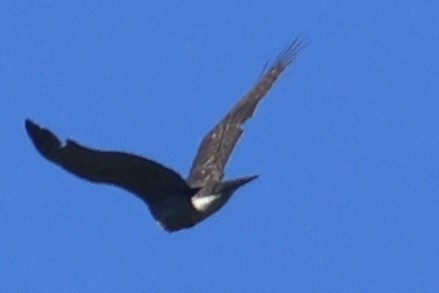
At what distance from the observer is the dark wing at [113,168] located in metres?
16.3

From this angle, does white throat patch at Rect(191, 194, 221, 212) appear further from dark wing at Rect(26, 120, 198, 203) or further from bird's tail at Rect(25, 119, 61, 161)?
bird's tail at Rect(25, 119, 61, 161)

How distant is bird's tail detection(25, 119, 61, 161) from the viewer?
52.9ft

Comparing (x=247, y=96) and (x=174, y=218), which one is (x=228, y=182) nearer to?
(x=174, y=218)

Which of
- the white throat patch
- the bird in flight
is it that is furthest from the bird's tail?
the white throat patch

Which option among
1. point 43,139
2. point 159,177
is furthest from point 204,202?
point 43,139

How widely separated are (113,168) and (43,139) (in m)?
0.85

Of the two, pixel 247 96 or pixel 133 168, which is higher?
pixel 247 96

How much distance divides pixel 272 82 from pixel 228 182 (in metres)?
3.24

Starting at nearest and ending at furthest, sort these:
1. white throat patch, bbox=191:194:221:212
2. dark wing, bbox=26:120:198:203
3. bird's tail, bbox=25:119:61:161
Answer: bird's tail, bbox=25:119:61:161 → dark wing, bbox=26:120:198:203 → white throat patch, bbox=191:194:221:212

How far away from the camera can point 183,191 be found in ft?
57.1

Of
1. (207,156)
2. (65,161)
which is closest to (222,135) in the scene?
(207,156)

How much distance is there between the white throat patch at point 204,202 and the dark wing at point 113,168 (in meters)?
0.10

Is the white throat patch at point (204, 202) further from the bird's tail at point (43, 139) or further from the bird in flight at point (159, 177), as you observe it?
the bird's tail at point (43, 139)

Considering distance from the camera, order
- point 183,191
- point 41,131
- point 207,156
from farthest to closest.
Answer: point 207,156, point 183,191, point 41,131
